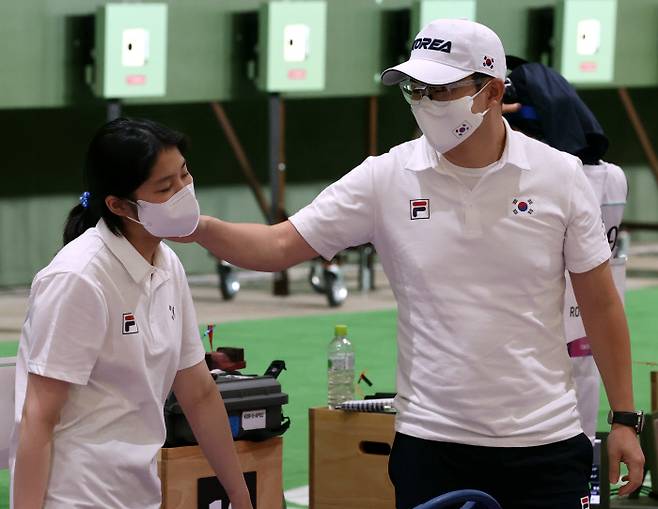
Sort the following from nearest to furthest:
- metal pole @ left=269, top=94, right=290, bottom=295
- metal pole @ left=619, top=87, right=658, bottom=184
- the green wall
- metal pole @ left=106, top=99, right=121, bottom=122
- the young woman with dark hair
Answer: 1. the young woman with dark hair
2. the green wall
3. metal pole @ left=106, top=99, right=121, bottom=122
4. metal pole @ left=269, top=94, right=290, bottom=295
5. metal pole @ left=619, top=87, right=658, bottom=184

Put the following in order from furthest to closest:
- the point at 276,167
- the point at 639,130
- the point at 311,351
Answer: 1. the point at 639,130
2. the point at 276,167
3. the point at 311,351

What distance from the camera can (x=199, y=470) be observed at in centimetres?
456

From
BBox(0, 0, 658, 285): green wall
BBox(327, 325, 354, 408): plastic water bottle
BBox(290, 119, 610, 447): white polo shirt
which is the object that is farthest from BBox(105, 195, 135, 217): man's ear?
BBox(0, 0, 658, 285): green wall

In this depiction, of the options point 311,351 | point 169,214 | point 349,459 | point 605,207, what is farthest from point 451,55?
point 311,351

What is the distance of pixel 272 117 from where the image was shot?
12125 mm

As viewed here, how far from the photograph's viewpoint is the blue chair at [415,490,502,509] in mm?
2752

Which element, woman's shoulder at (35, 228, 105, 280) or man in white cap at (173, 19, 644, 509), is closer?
woman's shoulder at (35, 228, 105, 280)

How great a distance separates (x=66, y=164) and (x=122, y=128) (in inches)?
375

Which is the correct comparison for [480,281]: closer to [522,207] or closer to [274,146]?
[522,207]

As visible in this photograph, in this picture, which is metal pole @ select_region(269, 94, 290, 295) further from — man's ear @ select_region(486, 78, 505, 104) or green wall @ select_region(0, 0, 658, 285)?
man's ear @ select_region(486, 78, 505, 104)

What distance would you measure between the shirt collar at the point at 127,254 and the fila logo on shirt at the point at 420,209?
60cm

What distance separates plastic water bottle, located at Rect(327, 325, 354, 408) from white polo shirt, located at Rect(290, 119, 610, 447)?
7.86 ft

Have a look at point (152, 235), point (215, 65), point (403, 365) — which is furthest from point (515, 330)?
point (215, 65)

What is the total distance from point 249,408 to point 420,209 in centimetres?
160
